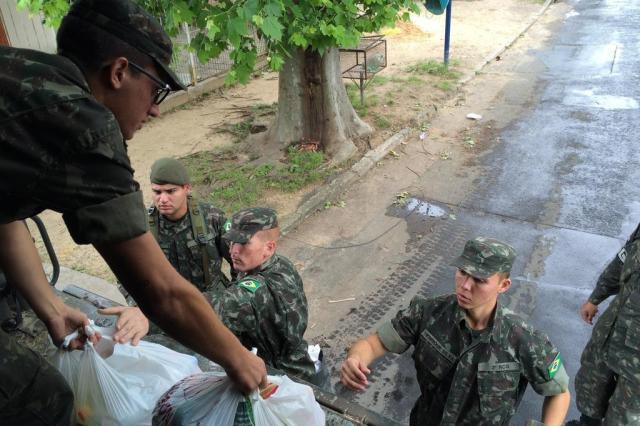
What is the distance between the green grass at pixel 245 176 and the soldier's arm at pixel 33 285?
4.08m

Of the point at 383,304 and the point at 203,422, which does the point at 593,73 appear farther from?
the point at 203,422

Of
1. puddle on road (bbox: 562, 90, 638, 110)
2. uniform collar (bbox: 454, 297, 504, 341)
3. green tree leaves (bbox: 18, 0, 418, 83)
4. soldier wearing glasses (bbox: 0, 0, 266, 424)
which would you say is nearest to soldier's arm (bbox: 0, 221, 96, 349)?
soldier wearing glasses (bbox: 0, 0, 266, 424)

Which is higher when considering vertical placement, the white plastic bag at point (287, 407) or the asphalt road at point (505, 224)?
the white plastic bag at point (287, 407)

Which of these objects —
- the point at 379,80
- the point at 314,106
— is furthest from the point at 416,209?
the point at 379,80

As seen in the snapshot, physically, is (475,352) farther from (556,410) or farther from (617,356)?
(617,356)

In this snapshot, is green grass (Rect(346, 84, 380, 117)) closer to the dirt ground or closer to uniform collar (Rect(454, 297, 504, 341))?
the dirt ground

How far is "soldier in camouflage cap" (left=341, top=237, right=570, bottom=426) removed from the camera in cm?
234

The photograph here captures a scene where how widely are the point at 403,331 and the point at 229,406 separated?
1291 millimetres

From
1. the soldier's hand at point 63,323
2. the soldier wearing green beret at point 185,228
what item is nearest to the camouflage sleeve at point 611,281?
the soldier wearing green beret at point 185,228

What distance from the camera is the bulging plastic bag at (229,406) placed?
4.92 feet

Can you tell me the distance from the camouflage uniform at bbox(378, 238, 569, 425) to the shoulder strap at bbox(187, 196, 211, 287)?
4.34ft

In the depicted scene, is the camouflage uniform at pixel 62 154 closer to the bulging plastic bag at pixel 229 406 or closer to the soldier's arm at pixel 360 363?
Result: the bulging plastic bag at pixel 229 406

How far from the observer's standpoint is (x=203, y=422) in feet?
4.96

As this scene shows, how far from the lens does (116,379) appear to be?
1855mm
